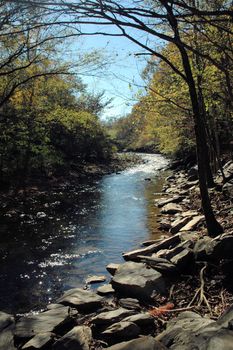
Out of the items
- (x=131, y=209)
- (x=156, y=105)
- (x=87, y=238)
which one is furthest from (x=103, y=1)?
(x=131, y=209)

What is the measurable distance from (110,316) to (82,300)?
1.09m

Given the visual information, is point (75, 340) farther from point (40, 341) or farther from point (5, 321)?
point (5, 321)

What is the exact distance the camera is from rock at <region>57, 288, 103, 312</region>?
7.31 m

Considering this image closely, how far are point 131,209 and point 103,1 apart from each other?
12.4m

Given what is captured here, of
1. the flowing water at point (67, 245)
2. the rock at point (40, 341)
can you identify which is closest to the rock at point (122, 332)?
the rock at point (40, 341)

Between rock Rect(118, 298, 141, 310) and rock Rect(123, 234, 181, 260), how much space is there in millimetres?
2690

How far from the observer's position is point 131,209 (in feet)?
57.5

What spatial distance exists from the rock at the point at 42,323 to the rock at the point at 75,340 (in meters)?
0.43

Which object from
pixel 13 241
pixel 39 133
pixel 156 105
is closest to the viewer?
pixel 13 241

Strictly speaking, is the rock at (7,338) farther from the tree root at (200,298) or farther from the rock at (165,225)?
the rock at (165,225)

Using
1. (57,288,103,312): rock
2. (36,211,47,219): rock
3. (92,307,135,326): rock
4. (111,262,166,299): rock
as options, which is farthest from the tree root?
(36,211,47,219): rock

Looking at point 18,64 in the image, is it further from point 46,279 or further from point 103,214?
point 46,279

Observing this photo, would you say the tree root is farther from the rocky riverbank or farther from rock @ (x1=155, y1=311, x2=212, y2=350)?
rock @ (x1=155, y1=311, x2=212, y2=350)

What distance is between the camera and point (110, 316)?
6500 millimetres
